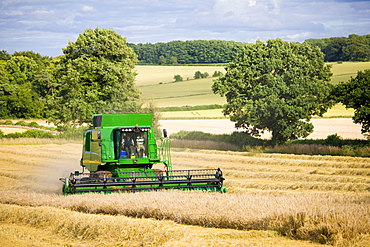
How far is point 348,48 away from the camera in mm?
102250

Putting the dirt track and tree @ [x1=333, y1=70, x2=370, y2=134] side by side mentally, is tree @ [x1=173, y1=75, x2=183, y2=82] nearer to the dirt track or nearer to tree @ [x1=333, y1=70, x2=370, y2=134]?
the dirt track

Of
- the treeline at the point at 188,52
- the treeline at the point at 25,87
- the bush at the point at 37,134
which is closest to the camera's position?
the bush at the point at 37,134

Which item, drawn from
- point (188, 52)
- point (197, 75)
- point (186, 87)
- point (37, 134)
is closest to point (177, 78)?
point (197, 75)

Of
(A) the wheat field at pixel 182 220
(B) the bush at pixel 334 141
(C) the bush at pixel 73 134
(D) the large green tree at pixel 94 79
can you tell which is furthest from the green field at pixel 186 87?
(A) the wheat field at pixel 182 220

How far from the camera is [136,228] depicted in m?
10.5

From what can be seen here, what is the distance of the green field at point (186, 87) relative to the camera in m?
66.6

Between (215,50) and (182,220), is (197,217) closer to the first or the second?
(182,220)

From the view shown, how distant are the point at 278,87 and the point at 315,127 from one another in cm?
1450

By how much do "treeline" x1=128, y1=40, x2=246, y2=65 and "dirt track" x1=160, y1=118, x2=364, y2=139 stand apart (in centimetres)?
5610

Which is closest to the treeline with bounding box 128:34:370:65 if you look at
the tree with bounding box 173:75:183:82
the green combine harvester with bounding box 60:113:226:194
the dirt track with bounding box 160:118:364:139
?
the tree with bounding box 173:75:183:82

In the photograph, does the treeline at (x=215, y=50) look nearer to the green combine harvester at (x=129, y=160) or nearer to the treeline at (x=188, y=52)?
the treeline at (x=188, y=52)

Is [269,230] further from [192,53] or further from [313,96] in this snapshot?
[192,53]

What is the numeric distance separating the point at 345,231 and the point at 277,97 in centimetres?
2656

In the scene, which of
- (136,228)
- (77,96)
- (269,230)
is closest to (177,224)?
(136,228)
